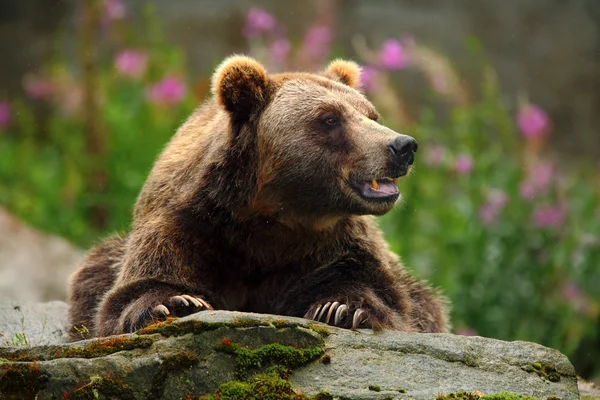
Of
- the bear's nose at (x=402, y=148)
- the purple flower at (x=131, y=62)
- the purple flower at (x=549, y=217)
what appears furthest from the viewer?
the purple flower at (x=131, y=62)

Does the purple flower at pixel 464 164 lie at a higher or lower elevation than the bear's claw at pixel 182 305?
higher

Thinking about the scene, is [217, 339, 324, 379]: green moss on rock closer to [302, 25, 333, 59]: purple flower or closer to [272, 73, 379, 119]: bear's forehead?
[272, 73, 379, 119]: bear's forehead

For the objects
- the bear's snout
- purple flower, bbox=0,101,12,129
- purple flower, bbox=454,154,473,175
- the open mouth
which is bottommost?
purple flower, bbox=0,101,12,129

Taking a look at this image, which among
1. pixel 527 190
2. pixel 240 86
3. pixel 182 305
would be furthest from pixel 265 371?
pixel 527 190

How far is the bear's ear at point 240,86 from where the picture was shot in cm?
511

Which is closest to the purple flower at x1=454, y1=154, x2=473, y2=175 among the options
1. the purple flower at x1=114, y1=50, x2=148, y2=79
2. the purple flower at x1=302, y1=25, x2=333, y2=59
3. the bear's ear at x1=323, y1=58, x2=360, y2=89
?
the bear's ear at x1=323, y1=58, x2=360, y2=89

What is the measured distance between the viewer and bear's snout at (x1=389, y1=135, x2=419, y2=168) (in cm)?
479

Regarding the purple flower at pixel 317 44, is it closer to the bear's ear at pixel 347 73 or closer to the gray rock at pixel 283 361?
the bear's ear at pixel 347 73

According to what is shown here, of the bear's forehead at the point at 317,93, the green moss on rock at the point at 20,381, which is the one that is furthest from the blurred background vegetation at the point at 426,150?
the green moss on rock at the point at 20,381

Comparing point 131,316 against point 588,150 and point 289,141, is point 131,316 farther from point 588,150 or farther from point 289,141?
point 588,150

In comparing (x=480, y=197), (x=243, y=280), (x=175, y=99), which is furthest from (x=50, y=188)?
(x=243, y=280)

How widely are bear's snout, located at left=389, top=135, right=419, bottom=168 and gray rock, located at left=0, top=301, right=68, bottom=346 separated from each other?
2095 mm

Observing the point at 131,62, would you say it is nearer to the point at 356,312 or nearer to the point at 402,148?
the point at 402,148

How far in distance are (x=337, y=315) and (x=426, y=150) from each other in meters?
5.35
